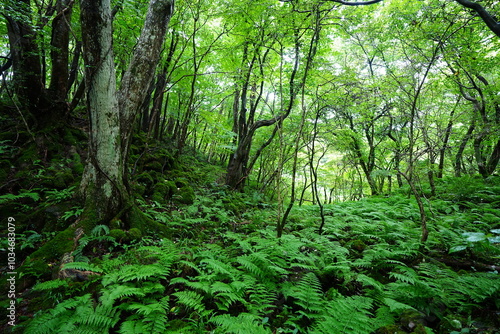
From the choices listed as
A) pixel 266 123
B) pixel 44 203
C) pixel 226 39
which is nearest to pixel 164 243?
pixel 44 203

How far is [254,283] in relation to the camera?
8.80 feet

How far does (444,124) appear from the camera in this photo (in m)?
10.5

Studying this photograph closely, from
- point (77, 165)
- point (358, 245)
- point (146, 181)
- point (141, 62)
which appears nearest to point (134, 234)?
point (146, 181)

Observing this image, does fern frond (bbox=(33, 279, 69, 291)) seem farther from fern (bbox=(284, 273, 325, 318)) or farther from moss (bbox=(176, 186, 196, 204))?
moss (bbox=(176, 186, 196, 204))

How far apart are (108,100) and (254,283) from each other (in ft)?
11.9

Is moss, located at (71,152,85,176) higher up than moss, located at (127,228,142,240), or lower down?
higher up

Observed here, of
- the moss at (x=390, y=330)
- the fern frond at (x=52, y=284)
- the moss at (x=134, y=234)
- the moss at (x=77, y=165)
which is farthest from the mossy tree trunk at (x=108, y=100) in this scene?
the moss at (x=390, y=330)

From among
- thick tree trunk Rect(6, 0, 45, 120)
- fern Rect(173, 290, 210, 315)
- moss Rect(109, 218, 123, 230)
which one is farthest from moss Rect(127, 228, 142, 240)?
thick tree trunk Rect(6, 0, 45, 120)

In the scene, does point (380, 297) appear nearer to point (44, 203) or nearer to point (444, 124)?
point (44, 203)

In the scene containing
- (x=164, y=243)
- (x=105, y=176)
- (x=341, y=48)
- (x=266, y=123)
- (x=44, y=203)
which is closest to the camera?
(x=164, y=243)

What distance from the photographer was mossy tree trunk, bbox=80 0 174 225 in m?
3.43

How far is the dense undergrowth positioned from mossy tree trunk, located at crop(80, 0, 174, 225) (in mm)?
507

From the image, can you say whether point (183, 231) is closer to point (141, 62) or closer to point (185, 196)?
point (185, 196)

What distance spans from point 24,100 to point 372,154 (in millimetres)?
14326
